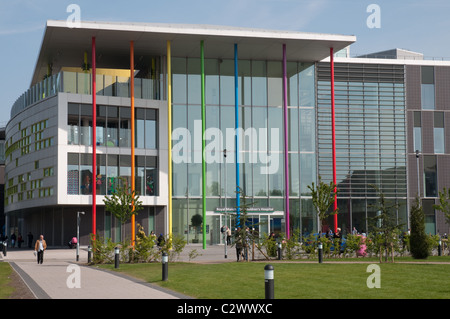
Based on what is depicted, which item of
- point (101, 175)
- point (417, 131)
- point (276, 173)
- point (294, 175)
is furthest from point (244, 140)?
point (417, 131)

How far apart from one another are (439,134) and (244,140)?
17.7 m

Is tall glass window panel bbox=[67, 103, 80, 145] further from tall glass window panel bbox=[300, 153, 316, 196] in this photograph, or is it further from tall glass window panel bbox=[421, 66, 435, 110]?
tall glass window panel bbox=[421, 66, 435, 110]

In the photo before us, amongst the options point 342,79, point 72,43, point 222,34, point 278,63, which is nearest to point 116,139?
point 72,43

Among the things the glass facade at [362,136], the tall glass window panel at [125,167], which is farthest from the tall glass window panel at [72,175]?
the glass facade at [362,136]

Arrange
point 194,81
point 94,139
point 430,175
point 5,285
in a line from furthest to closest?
point 430,175 < point 194,81 < point 94,139 < point 5,285

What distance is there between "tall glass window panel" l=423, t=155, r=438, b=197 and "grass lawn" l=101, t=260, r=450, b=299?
34.9 metres

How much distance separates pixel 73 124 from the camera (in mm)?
48750

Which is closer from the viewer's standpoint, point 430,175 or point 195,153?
point 195,153

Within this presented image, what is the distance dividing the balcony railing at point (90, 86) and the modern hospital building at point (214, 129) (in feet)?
0.33

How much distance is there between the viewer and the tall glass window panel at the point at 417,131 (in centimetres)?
5825

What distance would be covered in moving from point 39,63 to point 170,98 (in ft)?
41.7

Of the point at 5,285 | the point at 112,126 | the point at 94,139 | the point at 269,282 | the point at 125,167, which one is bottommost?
the point at 5,285

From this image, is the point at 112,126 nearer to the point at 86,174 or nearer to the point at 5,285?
the point at 86,174

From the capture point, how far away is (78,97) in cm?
4856
